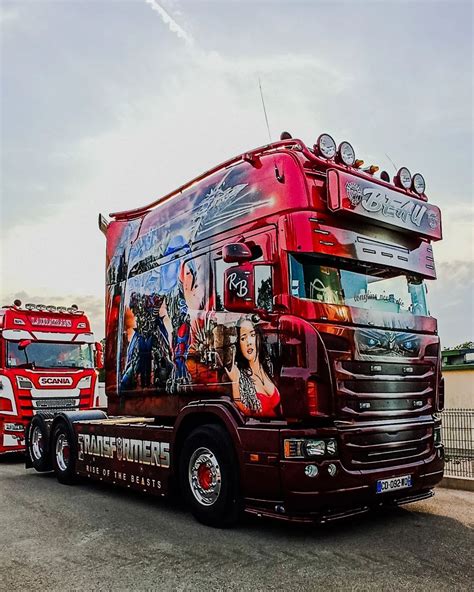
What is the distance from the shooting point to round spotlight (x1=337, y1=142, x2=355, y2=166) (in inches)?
263

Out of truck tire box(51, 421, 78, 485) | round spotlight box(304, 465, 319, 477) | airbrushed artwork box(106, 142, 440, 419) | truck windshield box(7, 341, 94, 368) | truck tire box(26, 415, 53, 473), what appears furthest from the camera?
truck windshield box(7, 341, 94, 368)

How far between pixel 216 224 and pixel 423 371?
2.74m

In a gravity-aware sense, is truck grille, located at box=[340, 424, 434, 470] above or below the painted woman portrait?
below

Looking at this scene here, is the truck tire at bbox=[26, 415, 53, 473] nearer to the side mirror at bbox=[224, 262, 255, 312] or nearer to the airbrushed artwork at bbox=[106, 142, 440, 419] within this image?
the airbrushed artwork at bbox=[106, 142, 440, 419]

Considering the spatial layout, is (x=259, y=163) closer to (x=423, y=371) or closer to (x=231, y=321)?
(x=231, y=321)

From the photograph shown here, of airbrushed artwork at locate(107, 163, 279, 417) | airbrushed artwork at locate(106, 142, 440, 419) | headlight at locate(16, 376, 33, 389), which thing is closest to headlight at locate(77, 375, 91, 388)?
headlight at locate(16, 376, 33, 389)

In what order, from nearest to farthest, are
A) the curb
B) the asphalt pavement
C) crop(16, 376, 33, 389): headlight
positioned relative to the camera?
the asphalt pavement < the curb < crop(16, 376, 33, 389): headlight

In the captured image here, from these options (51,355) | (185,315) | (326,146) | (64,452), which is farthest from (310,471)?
(51,355)

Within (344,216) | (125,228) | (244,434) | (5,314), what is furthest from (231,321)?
(5,314)

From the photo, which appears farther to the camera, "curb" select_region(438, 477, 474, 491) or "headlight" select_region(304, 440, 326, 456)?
"curb" select_region(438, 477, 474, 491)

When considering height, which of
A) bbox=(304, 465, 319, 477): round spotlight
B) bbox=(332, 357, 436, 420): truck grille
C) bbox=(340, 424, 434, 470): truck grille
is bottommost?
bbox=(304, 465, 319, 477): round spotlight

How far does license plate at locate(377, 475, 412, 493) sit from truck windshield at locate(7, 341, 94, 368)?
350 inches

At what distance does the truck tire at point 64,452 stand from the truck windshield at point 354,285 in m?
5.53

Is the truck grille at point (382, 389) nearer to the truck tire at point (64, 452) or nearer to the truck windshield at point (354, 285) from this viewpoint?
the truck windshield at point (354, 285)
